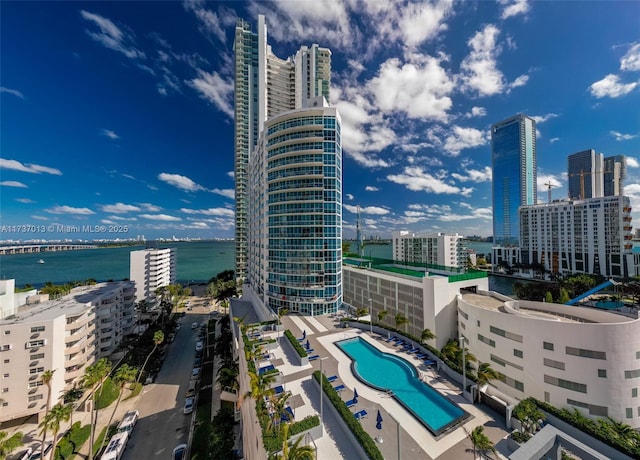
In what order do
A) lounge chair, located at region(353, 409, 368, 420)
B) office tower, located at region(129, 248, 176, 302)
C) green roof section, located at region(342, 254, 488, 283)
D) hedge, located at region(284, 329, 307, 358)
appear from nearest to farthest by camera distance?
lounge chair, located at region(353, 409, 368, 420) → hedge, located at region(284, 329, 307, 358) → green roof section, located at region(342, 254, 488, 283) → office tower, located at region(129, 248, 176, 302)

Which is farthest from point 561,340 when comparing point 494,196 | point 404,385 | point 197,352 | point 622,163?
point 622,163

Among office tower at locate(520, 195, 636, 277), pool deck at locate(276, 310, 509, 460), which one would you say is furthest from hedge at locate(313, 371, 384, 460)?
office tower at locate(520, 195, 636, 277)

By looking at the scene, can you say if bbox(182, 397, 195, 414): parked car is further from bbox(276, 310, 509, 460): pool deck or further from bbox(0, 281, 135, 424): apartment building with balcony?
bbox(276, 310, 509, 460): pool deck

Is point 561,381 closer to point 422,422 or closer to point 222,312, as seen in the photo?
point 422,422

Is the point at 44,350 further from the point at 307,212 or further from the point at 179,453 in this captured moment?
the point at 307,212

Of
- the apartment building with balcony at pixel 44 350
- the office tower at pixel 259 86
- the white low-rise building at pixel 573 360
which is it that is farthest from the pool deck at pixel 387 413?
the office tower at pixel 259 86

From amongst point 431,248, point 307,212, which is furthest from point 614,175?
point 307,212
